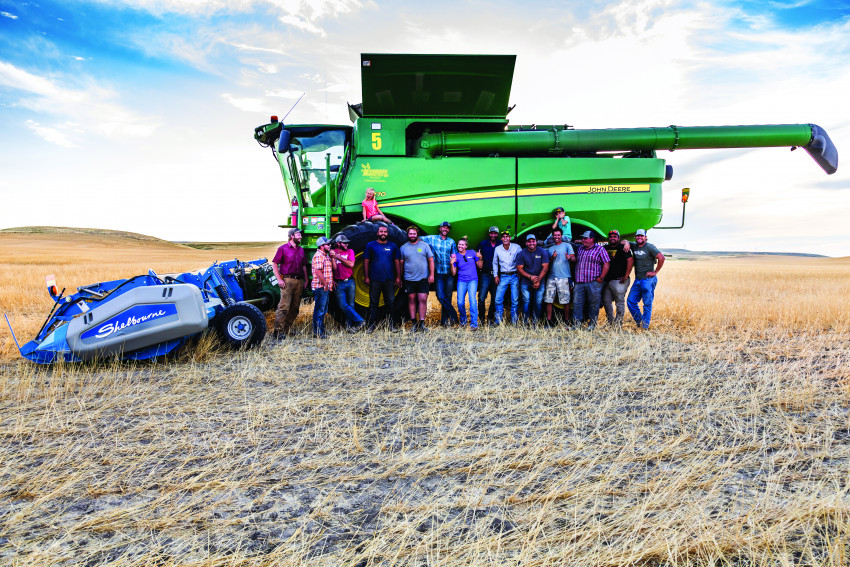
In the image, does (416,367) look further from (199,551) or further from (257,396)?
(199,551)

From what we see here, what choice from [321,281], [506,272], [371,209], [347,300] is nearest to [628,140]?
[506,272]

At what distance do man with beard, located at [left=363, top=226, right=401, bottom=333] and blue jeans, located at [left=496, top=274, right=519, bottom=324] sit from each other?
167 cm

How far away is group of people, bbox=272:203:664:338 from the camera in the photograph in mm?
7609

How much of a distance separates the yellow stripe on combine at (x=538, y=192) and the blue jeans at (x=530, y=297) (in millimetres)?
1514

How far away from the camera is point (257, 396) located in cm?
455

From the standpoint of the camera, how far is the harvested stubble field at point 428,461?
2295 millimetres

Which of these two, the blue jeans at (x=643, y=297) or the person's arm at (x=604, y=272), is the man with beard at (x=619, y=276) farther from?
the blue jeans at (x=643, y=297)

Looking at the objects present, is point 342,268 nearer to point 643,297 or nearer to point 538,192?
point 538,192

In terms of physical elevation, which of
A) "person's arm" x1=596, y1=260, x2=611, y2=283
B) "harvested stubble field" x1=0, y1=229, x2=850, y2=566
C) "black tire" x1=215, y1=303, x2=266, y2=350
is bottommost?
"harvested stubble field" x1=0, y1=229, x2=850, y2=566

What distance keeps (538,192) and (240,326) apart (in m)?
5.23

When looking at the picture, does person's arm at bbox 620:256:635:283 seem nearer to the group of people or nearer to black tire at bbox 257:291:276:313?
the group of people

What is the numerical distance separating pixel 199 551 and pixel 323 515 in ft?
1.94

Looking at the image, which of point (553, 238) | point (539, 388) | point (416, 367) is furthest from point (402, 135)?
point (539, 388)

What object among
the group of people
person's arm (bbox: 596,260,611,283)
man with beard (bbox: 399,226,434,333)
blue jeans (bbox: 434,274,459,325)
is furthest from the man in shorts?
man with beard (bbox: 399,226,434,333)
